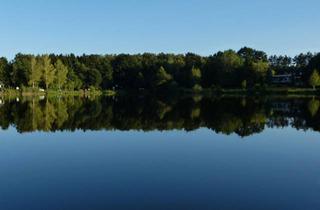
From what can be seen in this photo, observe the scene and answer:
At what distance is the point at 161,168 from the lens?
14.6 metres

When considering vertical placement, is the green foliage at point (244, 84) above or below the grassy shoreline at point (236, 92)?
above

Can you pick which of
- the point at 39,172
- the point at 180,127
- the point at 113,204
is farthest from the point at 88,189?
the point at 180,127

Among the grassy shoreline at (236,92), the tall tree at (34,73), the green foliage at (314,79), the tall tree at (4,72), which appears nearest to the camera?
the tall tree at (34,73)

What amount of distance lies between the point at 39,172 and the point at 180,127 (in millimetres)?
14504

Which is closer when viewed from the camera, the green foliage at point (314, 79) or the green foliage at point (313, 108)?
the green foliage at point (313, 108)

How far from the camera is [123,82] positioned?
121 m

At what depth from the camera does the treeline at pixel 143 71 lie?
9469 centimetres

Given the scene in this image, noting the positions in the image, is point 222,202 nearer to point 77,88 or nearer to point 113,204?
point 113,204

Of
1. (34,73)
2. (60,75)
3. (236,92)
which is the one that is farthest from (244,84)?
(34,73)

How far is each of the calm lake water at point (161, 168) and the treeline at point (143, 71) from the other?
7058 cm

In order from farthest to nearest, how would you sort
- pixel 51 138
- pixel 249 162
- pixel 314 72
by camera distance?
pixel 314 72 < pixel 51 138 < pixel 249 162

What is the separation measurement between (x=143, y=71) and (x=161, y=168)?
336 feet

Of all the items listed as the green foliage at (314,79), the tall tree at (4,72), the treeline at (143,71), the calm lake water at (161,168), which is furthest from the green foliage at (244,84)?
the calm lake water at (161,168)

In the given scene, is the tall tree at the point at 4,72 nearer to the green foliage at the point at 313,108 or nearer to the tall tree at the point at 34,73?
the tall tree at the point at 34,73
